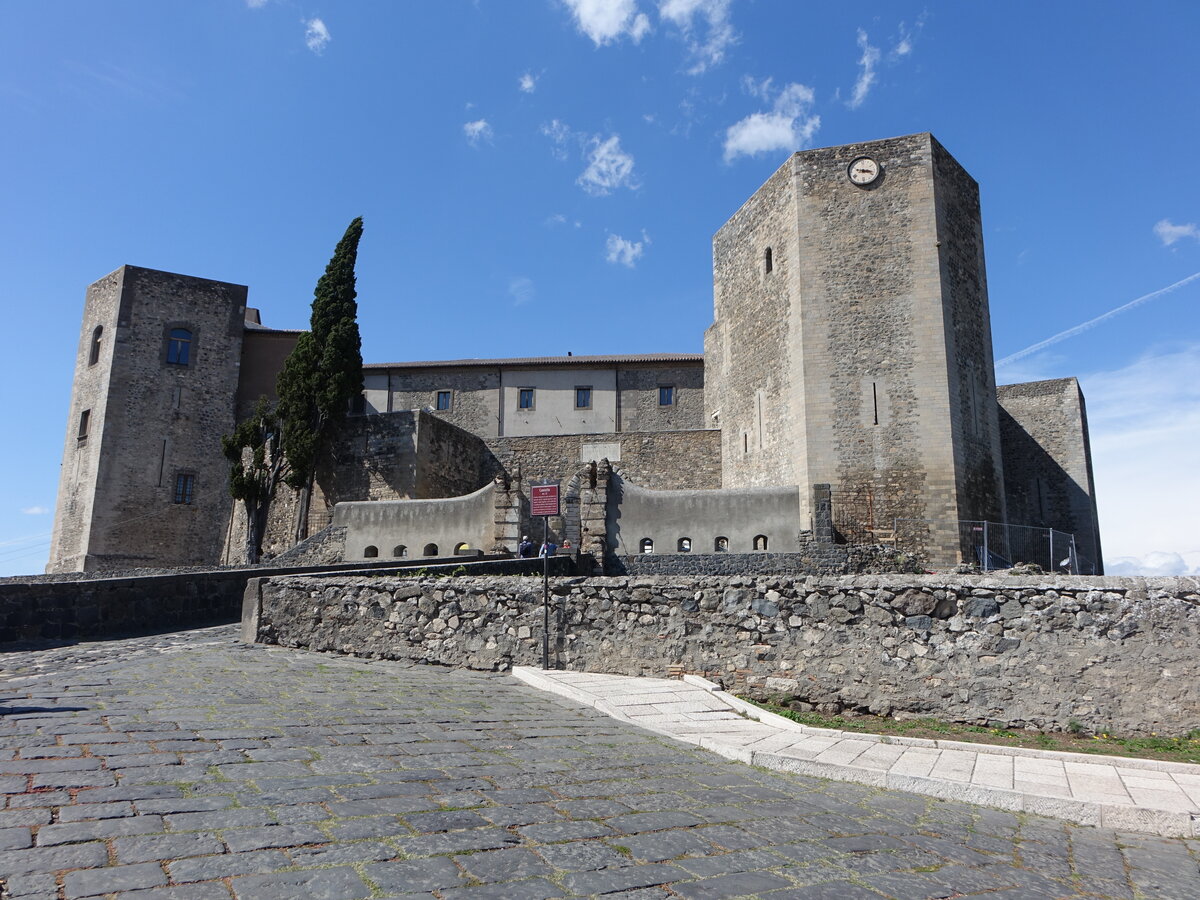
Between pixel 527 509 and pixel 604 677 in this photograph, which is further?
pixel 527 509

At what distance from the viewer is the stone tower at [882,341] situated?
853 inches

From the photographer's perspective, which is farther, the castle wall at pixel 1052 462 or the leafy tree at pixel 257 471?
the castle wall at pixel 1052 462

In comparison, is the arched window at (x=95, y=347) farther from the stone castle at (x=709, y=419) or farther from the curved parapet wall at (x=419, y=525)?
the curved parapet wall at (x=419, y=525)

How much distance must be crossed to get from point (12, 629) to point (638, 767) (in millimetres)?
8227


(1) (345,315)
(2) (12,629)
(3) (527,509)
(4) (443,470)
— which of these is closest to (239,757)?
(2) (12,629)

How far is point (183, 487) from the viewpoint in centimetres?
3253

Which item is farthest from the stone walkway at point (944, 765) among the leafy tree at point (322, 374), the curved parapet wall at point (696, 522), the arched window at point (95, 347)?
the arched window at point (95, 347)

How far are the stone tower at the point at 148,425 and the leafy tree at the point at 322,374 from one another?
6.12 metres

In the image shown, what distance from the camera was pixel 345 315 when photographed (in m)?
30.2

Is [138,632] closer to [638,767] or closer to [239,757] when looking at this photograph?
[239,757]

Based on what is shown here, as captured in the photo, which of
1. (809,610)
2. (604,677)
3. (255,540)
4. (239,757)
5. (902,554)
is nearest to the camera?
(239,757)

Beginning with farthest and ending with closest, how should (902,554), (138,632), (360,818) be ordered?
(902,554) < (138,632) < (360,818)

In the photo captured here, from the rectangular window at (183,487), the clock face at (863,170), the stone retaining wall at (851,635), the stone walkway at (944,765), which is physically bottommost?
the stone walkway at (944,765)

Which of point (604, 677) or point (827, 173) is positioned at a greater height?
point (827, 173)
